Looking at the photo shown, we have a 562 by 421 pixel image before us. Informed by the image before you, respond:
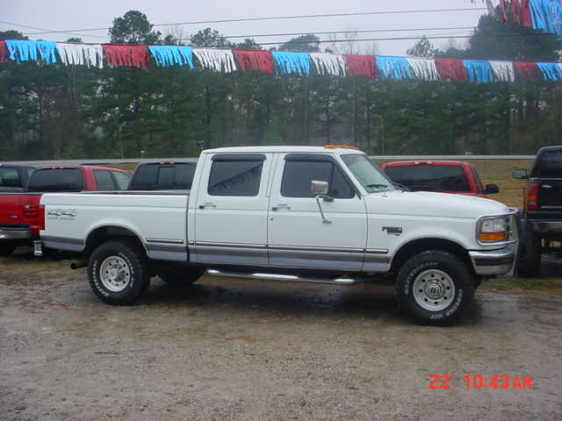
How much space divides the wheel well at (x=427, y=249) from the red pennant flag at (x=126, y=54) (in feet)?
38.9

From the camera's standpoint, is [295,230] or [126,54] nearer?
[295,230]

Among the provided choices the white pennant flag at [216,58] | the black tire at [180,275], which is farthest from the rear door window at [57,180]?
the white pennant flag at [216,58]

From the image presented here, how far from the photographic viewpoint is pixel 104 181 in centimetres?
1211

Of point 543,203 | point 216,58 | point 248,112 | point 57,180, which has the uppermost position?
point 248,112

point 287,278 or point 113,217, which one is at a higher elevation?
point 113,217

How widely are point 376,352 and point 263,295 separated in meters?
3.07

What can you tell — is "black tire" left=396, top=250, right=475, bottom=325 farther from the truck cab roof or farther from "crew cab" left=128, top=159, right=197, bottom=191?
"crew cab" left=128, top=159, right=197, bottom=191

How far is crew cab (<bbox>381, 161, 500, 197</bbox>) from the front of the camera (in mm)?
9711

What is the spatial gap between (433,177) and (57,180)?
7.08m

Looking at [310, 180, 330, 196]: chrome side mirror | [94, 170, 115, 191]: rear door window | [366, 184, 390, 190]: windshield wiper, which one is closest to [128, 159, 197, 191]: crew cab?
[94, 170, 115, 191]: rear door window

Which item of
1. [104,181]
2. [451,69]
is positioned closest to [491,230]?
[104,181]

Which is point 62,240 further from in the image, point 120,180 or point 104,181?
point 120,180

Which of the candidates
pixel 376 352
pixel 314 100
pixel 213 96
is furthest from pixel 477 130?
pixel 376 352

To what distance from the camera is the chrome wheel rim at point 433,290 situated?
657 cm
